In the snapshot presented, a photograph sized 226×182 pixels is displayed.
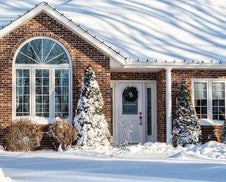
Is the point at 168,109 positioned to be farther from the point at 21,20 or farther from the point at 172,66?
the point at 21,20

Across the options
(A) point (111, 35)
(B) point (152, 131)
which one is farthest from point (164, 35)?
(B) point (152, 131)

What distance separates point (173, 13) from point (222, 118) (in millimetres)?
5635

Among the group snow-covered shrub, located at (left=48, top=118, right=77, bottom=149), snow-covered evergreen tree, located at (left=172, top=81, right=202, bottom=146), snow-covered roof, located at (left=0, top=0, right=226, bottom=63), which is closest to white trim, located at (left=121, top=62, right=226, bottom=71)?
snow-covered roof, located at (left=0, top=0, right=226, bottom=63)

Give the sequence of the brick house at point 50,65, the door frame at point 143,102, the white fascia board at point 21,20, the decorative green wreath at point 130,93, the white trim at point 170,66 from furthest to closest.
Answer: the decorative green wreath at point 130,93, the door frame at point 143,102, the white trim at point 170,66, the brick house at point 50,65, the white fascia board at point 21,20

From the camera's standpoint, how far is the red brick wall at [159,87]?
1516 centimetres

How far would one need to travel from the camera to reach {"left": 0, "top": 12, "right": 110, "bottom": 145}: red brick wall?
13852 mm

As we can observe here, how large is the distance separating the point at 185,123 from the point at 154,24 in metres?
5.10

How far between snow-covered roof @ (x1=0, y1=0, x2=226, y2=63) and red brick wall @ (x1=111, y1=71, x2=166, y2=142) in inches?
40.1

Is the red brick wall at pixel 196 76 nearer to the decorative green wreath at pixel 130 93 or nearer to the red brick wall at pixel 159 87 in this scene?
the red brick wall at pixel 159 87

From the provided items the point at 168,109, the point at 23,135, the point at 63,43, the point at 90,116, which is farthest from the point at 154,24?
the point at 23,135

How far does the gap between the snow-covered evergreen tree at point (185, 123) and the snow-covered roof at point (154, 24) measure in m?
1.30

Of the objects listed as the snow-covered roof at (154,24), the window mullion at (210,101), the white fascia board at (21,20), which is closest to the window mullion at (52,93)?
the white fascia board at (21,20)

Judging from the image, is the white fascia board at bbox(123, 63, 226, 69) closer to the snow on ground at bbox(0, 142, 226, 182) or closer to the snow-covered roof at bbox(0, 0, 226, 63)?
the snow-covered roof at bbox(0, 0, 226, 63)

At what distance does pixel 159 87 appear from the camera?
15.8 meters
